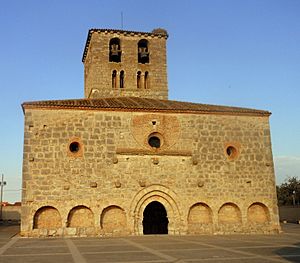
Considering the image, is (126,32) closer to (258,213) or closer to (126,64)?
(126,64)

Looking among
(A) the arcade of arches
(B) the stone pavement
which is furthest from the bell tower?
(B) the stone pavement

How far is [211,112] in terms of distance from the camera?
2069 centimetres

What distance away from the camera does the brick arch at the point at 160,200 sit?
18.6 m

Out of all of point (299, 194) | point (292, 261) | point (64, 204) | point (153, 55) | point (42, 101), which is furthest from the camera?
point (299, 194)

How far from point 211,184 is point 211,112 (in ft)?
12.7

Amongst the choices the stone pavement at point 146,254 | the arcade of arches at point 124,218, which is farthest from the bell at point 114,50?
the stone pavement at point 146,254

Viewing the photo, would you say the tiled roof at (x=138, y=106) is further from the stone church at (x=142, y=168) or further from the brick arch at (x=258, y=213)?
the brick arch at (x=258, y=213)

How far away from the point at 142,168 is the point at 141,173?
0.84 ft

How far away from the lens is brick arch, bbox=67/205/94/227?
18034 millimetres

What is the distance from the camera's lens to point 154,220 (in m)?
23.1

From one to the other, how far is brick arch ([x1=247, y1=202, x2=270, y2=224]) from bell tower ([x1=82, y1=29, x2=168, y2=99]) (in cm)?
977

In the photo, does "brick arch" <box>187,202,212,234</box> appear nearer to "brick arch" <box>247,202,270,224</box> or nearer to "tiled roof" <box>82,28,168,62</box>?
"brick arch" <box>247,202,270,224</box>

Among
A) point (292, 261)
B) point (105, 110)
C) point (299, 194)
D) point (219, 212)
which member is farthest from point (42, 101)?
point (299, 194)

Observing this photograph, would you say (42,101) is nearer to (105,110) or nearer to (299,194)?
(105,110)
